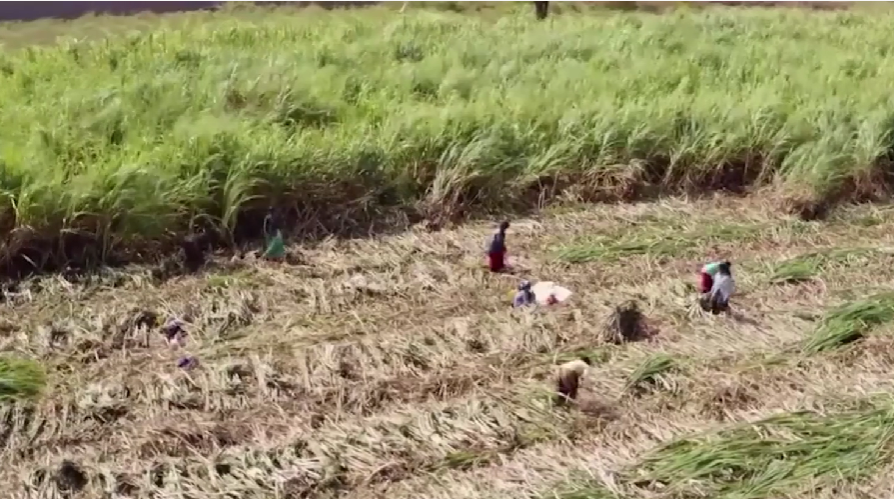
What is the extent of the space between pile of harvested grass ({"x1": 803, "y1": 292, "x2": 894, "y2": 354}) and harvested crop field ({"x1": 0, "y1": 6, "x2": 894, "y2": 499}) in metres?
0.01

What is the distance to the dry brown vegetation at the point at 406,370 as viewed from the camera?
3086 mm

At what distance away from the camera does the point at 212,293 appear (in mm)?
4250

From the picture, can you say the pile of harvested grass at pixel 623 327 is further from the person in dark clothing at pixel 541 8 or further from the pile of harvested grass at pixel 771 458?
the person in dark clothing at pixel 541 8

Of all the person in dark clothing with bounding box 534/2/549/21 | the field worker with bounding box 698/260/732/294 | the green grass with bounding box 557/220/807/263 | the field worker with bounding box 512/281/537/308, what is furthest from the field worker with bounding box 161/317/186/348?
the person in dark clothing with bounding box 534/2/549/21

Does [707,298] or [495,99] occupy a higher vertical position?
[495,99]

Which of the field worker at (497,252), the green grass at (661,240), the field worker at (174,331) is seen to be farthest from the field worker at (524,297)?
the field worker at (174,331)

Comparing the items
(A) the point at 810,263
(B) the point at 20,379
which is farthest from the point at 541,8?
(B) the point at 20,379

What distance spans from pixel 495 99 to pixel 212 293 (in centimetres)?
277

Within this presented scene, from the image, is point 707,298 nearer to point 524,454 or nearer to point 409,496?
point 524,454

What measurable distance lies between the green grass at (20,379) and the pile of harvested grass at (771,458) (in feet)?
7.09

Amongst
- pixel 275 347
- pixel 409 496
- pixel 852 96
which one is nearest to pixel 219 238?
pixel 275 347

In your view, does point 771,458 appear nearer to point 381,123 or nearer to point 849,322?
point 849,322

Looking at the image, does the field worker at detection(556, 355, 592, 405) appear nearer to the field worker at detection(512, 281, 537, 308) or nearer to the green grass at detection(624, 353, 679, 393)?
the green grass at detection(624, 353, 679, 393)

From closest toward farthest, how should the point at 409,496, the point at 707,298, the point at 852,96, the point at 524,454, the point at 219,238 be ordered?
the point at 409,496, the point at 524,454, the point at 707,298, the point at 219,238, the point at 852,96
